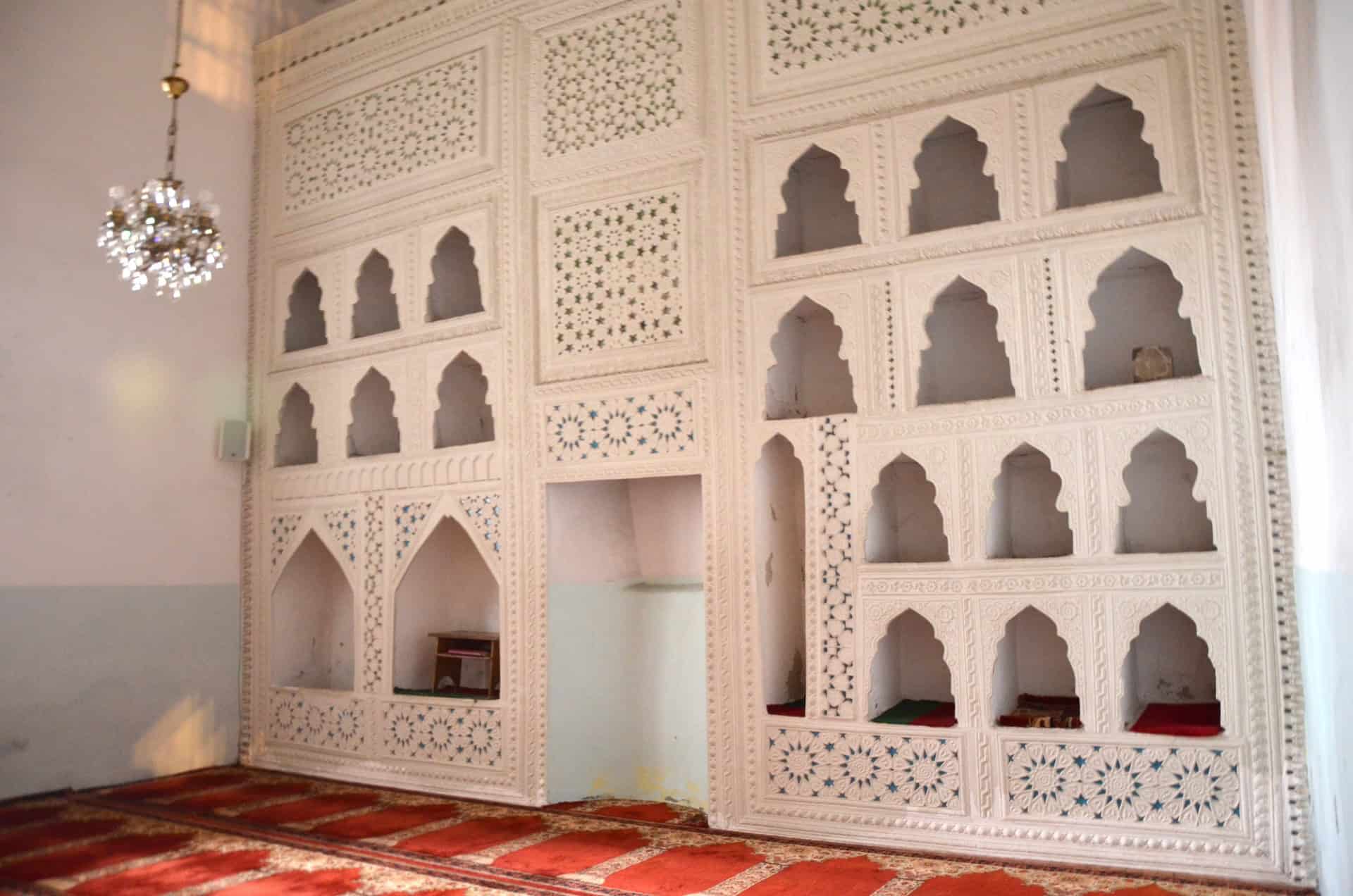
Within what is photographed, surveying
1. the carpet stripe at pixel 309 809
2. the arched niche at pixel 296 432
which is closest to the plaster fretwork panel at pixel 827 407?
the arched niche at pixel 296 432

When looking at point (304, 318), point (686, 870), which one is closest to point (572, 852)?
point (686, 870)

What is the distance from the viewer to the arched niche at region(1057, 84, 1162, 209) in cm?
390

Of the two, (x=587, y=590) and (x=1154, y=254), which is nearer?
(x=1154, y=254)

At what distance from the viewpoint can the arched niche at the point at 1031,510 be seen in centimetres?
399

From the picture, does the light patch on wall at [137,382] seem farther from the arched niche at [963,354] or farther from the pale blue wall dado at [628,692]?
the arched niche at [963,354]

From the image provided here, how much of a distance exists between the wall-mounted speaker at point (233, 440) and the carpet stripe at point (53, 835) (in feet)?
6.39

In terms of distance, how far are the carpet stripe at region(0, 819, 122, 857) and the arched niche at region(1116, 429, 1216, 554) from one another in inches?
159

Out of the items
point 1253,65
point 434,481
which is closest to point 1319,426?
point 1253,65

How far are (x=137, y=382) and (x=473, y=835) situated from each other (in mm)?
2946

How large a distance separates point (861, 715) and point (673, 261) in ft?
6.31

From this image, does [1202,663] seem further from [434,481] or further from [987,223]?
[434,481]

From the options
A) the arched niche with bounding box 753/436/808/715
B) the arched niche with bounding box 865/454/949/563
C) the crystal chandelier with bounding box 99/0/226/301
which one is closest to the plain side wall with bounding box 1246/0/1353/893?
the arched niche with bounding box 865/454/949/563

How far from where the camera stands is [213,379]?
564 centimetres

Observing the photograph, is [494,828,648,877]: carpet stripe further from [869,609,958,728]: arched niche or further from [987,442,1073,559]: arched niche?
[987,442,1073,559]: arched niche
